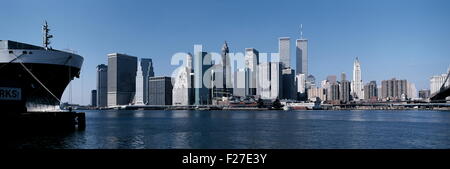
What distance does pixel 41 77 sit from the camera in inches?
1972

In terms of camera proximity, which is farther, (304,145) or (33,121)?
(33,121)

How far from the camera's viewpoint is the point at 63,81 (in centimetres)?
5500
